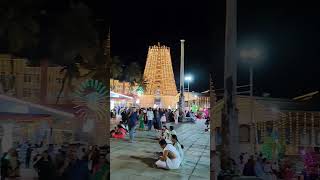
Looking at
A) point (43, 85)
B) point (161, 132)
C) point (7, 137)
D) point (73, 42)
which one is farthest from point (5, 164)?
point (161, 132)

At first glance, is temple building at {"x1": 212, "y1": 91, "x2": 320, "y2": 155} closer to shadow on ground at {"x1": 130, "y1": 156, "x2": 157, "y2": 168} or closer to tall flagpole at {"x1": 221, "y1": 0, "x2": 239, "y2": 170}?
tall flagpole at {"x1": 221, "y1": 0, "x2": 239, "y2": 170}

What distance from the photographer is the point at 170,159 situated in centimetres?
852

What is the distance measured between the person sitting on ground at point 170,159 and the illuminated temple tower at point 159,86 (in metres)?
33.6

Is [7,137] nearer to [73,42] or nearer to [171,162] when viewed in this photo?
[73,42]

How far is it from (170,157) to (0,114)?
3.61m

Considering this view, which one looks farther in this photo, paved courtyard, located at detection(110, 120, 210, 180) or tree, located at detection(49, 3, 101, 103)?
paved courtyard, located at detection(110, 120, 210, 180)

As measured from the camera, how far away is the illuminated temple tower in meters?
42.6

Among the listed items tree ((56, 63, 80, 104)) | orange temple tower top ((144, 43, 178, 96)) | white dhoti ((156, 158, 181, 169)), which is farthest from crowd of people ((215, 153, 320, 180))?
orange temple tower top ((144, 43, 178, 96))

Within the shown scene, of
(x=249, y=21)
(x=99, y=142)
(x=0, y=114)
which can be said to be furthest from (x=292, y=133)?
(x=0, y=114)

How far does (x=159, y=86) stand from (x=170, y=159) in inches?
1423

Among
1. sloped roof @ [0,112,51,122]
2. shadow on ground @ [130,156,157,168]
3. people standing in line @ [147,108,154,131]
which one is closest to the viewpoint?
sloped roof @ [0,112,51,122]

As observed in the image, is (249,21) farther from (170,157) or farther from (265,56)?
(170,157)

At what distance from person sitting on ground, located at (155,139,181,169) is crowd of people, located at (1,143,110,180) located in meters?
2.29

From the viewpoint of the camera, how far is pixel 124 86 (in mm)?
35812
